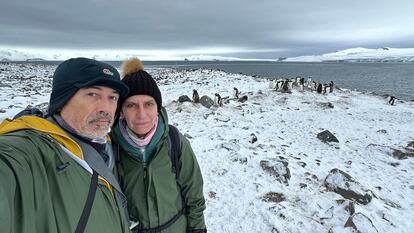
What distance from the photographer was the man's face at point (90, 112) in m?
1.69

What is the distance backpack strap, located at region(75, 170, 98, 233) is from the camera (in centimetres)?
135

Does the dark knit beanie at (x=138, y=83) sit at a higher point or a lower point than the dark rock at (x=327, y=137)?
higher

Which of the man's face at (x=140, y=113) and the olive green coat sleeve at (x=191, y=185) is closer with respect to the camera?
the man's face at (x=140, y=113)

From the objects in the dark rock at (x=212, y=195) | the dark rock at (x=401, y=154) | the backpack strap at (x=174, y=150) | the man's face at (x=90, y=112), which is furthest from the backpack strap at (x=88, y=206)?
the dark rock at (x=401, y=154)

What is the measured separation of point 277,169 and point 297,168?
85cm

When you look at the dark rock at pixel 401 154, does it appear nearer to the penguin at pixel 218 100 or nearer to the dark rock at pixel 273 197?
the dark rock at pixel 273 197

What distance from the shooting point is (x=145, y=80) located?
229cm

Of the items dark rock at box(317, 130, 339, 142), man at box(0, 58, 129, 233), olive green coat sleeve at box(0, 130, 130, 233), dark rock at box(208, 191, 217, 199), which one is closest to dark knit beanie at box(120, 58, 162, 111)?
man at box(0, 58, 129, 233)

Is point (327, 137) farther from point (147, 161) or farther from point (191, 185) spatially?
point (147, 161)

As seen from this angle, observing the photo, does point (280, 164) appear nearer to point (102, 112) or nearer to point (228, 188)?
point (228, 188)

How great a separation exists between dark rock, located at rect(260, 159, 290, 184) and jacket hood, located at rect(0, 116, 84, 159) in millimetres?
5737

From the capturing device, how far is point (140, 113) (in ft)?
7.25

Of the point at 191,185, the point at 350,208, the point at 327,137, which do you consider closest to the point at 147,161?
the point at 191,185

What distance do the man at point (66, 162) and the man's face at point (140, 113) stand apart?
0.24 m
